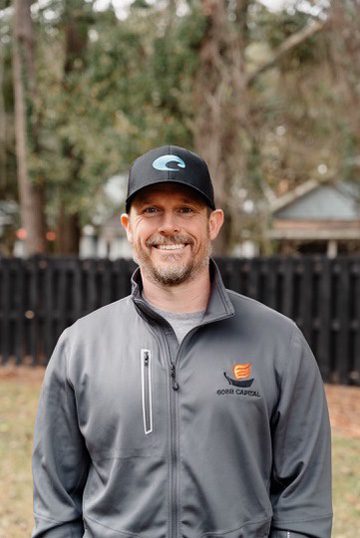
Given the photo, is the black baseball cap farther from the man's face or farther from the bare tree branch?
the bare tree branch

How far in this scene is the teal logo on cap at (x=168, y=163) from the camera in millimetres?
2068

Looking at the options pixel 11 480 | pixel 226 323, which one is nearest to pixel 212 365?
pixel 226 323

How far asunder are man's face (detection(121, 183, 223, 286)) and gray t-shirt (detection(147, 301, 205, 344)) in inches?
3.8

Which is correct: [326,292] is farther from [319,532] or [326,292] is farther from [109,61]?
[319,532]

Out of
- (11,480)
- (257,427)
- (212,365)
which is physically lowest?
(11,480)

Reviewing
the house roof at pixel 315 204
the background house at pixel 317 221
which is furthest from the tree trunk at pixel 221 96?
the house roof at pixel 315 204

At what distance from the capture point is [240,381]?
197cm

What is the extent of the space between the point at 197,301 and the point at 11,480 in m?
3.88

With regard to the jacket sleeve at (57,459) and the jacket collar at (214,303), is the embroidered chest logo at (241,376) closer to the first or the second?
the jacket collar at (214,303)

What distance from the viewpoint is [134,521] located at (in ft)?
6.31

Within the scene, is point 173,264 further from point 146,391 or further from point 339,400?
point 339,400

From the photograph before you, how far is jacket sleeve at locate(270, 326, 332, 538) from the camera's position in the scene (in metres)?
1.98

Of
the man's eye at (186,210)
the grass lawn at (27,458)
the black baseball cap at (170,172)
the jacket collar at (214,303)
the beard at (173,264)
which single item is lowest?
the grass lawn at (27,458)

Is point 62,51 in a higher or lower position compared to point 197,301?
higher
